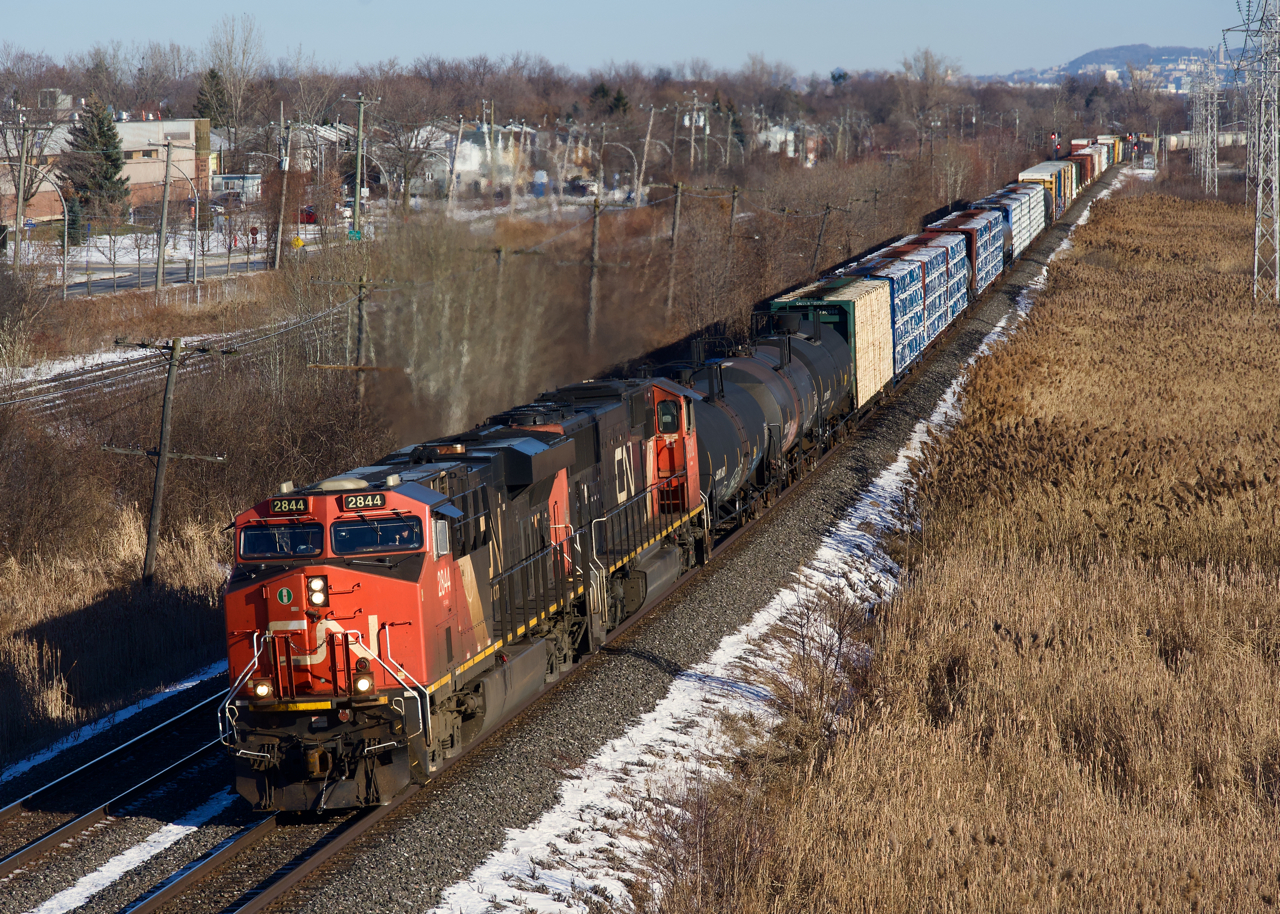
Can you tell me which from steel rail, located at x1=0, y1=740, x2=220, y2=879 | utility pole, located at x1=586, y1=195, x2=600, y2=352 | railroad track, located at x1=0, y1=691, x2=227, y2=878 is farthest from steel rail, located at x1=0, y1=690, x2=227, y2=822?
utility pole, located at x1=586, y1=195, x2=600, y2=352

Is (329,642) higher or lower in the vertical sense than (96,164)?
lower

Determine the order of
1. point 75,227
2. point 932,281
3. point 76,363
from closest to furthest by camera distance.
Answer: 1. point 932,281
2. point 76,363
3. point 75,227

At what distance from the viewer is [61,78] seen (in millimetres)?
139125

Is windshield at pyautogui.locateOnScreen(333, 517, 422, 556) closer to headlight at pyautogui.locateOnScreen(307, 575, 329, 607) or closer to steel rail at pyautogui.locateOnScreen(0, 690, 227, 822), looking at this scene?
headlight at pyautogui.locateOnScreen(307, 575, 329, 607)

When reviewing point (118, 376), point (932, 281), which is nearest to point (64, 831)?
point (932, 281)

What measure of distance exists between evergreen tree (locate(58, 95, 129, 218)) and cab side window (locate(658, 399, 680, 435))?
75.4 meters

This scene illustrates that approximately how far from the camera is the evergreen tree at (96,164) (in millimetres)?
84000

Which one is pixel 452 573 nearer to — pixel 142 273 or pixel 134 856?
pixel 134 856

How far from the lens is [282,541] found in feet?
39.2

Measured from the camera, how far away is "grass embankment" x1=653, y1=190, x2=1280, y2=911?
10141 mm

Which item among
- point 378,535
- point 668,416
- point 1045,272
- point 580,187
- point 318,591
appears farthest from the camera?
point 1045,272

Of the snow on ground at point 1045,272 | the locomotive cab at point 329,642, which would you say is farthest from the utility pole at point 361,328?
the snow on ground at point 1045,272

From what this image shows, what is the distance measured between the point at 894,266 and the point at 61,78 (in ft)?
442

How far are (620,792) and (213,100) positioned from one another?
10842 cm
